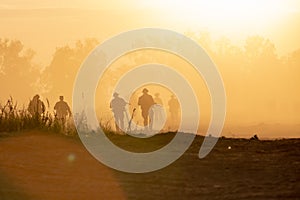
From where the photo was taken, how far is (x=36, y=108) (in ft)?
91.4

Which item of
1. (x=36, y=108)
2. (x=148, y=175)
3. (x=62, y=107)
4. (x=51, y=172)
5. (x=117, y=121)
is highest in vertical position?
(x=62, y=107)

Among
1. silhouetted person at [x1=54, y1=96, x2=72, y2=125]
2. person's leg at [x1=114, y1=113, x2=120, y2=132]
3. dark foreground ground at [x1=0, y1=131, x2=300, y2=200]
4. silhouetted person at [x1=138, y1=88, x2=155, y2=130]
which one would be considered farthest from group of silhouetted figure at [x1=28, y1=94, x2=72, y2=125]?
dark foreground ground at [x1=0, y1=131, x2=300, y2=200]

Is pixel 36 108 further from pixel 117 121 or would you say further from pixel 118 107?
pixel 118 107

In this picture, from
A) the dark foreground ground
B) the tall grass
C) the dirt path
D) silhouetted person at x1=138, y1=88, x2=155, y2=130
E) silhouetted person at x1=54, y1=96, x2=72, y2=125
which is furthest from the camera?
silhouetted person at x1=138, y1=88, x2=155, y2=130

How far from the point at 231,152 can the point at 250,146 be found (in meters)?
1.59

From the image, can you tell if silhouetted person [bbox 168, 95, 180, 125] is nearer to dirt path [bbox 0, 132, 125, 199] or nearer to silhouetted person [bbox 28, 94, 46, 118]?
silhouetted person [bbox 28, 94, 46, 118]

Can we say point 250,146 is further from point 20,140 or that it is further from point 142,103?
point 142,103

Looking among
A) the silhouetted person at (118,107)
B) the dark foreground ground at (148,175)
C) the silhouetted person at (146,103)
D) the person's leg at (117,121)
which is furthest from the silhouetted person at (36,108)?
the silhouetted person at (146,103)

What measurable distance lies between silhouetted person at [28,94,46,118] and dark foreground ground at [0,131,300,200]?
4338 mm

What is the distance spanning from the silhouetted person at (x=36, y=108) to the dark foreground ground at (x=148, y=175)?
4338mm

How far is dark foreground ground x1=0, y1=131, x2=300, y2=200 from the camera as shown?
47.8 feet

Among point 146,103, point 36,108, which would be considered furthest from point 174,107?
point 36,108

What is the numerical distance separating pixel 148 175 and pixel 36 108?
11.7 m

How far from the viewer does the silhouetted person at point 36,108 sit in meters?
26.3
